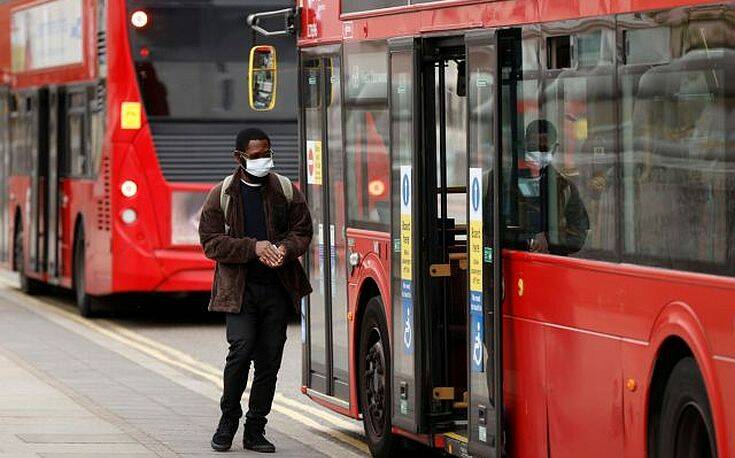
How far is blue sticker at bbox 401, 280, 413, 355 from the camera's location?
35.3 feet

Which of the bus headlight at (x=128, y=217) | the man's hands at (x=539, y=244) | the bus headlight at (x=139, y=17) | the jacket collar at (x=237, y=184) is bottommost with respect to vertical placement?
the man's hands at (x=539, y=244)

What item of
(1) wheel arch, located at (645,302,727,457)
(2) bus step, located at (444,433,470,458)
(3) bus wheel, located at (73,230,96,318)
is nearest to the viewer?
(1) wheel arch, located at (645,302,727,457)

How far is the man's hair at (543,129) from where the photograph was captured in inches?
354

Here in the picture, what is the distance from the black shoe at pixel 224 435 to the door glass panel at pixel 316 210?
96 cm

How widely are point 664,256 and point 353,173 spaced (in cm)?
426

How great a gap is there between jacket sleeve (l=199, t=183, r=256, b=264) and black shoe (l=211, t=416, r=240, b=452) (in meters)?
0.91

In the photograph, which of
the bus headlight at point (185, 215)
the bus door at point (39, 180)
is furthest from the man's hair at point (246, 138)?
the bus door at point (39, 180)

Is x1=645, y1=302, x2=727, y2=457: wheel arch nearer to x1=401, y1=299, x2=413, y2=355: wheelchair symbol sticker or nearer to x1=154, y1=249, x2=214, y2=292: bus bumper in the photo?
x1=401, y1=299, x2=413, y2=355: wheelchair symbol sticker

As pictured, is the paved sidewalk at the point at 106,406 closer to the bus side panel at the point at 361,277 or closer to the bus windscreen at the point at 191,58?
the bus side panel at the point at 361,277

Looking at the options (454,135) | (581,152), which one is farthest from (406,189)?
(581,152)

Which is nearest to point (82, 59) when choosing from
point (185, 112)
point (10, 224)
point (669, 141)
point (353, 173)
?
point (185, 112)

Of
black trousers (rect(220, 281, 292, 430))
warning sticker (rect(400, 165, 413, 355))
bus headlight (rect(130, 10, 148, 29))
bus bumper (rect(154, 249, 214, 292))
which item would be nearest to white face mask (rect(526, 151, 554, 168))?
warning sticker (rect(400, 165, 413, 355))

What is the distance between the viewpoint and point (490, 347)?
9578mm

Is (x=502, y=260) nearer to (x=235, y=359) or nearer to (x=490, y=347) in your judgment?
(x=490, y=347)
